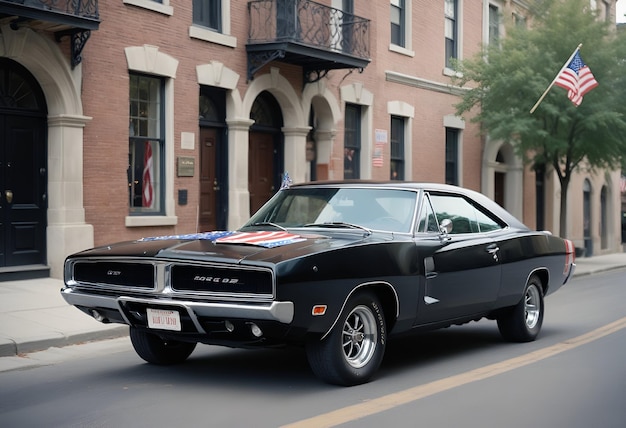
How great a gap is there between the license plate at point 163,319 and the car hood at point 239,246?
41cm

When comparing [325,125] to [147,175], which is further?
[325,125]

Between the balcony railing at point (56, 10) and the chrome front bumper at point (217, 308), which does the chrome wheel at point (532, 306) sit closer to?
the chrome front bumper at point (217, 308)

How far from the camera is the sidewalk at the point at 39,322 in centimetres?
959

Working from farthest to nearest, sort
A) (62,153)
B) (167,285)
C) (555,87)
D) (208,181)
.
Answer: (555,87) → (208,181) → (62,153) → (167,285)

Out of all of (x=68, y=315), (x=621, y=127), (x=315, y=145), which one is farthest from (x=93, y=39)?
(x=621, y=127)

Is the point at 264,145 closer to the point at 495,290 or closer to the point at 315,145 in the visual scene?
the point at 315,145

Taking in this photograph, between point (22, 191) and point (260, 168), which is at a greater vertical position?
point (260, 168)

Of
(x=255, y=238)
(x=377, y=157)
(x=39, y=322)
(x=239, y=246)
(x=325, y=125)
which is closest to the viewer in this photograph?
(x=239, y=246)

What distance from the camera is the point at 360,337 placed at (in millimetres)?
7199

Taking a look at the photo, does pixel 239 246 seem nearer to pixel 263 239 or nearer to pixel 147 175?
pixel 263 239

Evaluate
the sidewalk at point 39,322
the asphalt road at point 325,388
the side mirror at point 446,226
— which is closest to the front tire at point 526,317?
the asphalt road at point 325,388

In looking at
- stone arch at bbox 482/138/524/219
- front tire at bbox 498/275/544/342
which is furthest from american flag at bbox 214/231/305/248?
stone arch at bbox 482/138/524/219

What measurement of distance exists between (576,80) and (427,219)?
14.0 m

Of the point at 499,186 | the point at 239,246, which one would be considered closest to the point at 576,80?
the point at 499,186
